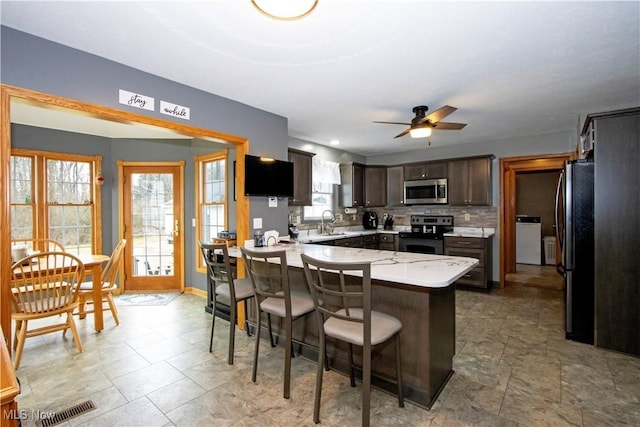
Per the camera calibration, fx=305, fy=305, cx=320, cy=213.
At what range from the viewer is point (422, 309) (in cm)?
199

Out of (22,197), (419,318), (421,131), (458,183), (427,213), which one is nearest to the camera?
(419,318)

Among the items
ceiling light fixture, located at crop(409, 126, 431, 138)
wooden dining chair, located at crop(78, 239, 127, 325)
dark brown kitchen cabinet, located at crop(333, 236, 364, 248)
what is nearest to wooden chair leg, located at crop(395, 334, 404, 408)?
ceiling light fixture, located at crop(409, 126, 431, 138)

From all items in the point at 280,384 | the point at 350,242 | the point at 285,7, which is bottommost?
the point at 280,384

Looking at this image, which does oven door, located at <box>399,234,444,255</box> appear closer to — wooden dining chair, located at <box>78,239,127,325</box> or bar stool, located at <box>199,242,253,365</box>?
bar stool, located at <box>199,242,253,365</box>

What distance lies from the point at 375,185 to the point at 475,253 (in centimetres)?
217

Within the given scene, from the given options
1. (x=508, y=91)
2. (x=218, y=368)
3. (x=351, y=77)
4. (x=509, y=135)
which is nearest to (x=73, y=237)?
(x=218, y=368)

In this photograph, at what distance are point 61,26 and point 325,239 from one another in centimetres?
349

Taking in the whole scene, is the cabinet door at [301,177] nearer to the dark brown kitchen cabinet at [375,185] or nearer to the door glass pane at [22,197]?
the dark brown kitchen cabinet at [375,185]

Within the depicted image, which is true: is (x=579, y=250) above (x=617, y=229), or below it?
below

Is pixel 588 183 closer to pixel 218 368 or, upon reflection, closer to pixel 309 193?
pixel 309 193

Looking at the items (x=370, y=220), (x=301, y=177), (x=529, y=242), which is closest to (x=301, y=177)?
(x=301, y=177)

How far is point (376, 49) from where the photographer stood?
87.9 inches

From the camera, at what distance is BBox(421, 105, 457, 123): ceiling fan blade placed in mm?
2822

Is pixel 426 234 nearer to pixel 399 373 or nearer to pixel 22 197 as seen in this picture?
pixel 399 373
